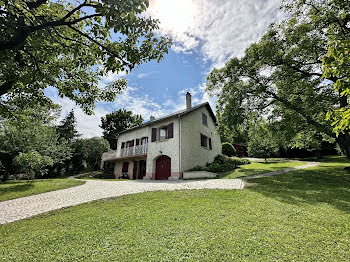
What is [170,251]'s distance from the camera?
9.78 feet

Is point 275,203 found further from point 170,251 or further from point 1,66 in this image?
point 1,66

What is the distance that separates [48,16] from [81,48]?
2.79ft

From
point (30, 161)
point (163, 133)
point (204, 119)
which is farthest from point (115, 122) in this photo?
point (30, 161)

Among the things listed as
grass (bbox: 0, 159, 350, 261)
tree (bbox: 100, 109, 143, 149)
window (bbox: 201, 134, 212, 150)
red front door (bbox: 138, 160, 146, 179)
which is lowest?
grass (bbox: 0, 159, 350, 261)

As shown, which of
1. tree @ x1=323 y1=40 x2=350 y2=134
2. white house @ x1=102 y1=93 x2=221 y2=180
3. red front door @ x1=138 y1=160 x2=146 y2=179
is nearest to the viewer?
tree @ x1=323 y1=40 x2=350 y2=134

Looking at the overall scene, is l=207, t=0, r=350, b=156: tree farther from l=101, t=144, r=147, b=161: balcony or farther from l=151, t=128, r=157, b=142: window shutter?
l=101, t=144, r=147, b=161: balcony

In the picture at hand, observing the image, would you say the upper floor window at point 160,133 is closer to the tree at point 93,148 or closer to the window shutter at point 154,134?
the window shutter at point 154,134

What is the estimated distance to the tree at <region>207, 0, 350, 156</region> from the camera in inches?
395

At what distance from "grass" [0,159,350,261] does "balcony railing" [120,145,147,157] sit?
11651 mm

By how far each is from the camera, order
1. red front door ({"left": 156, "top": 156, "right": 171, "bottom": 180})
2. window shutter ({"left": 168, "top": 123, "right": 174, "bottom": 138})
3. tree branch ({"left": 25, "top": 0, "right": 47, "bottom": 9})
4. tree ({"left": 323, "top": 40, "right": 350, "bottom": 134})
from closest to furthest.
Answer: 1. tree ({"left": 323, "top": 40, "right": 350, "bottom": 134})
2. tree branch ({"left": 25, "top": 0, "right": 47, "bottom": 9})
3. window shutter ({"left": 168, "top": 123, "right": 174, "bottom": 138})
4. red front door ({"left": 156, "top": 156, "right": 171, "bottom": 180})

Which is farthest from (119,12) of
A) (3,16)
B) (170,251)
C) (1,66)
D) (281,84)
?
(281,84)

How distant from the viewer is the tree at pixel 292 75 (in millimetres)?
10023

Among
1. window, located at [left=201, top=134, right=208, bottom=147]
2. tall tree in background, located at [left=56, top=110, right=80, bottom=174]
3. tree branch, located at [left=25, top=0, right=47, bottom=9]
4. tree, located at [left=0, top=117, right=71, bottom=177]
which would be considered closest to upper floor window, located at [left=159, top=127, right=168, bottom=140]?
window, located at [left=201, top=134, right=208, bottom=147]

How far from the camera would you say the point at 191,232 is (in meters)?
3.66
